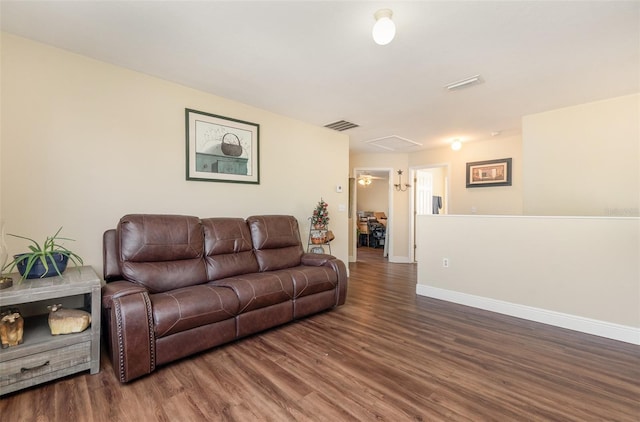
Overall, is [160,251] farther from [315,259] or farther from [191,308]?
[315,259]

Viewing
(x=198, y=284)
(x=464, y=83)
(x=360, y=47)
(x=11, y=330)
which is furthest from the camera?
(x=464, y=83)

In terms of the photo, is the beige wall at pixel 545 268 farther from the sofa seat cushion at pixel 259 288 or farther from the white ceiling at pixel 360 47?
the sofa seat cushion at pixel 259 288

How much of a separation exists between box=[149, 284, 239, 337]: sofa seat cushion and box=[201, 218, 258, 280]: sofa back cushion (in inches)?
16.8

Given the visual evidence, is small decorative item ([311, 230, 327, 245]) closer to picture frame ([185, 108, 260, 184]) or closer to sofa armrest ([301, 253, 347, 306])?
sofa armrest ([301, 253, 347, 306])

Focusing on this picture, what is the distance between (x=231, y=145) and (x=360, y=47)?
1895 mm

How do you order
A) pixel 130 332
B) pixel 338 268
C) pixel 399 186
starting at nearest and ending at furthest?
pixel 130 332
pixel 338 268
pixel 399 186

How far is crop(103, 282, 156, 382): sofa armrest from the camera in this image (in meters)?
1.78

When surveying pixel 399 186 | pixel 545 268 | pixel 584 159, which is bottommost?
pixel 545 268

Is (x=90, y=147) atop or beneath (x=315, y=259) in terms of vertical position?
atop

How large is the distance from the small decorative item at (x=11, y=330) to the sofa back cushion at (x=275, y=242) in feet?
5.85

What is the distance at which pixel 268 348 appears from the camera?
2299 mm

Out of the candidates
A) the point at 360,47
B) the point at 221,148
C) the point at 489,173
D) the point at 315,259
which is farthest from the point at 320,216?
the point at 489,173

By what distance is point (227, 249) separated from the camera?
2896 millimetres

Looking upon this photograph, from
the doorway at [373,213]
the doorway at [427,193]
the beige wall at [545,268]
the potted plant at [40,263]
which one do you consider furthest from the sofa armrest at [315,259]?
the doorway at [373,213]
